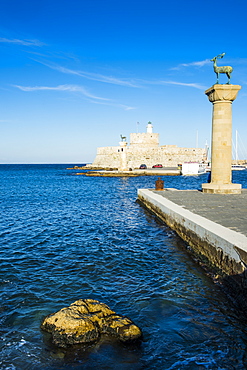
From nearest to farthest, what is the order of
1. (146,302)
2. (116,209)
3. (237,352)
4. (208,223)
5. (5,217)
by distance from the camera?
(237,352) → (146,302) → (208,223) → (5,217) → (116,209)

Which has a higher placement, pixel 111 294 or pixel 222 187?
pixel 222 187

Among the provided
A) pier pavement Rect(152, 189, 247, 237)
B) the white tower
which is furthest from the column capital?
the white tower

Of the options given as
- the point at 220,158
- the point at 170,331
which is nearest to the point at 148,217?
the point at 220,158

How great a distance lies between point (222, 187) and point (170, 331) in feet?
36.6

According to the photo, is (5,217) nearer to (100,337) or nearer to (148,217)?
(148,217)

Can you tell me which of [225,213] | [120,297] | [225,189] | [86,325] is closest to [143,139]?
[225,189]

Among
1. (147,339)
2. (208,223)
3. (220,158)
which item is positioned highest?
(220,158)

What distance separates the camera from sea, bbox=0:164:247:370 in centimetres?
404

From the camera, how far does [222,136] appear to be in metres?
15.0

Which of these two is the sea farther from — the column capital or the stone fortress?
the stone fortress

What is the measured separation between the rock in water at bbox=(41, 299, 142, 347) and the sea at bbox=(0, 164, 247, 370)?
119 mm

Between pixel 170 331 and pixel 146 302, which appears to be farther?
pixel 146 302

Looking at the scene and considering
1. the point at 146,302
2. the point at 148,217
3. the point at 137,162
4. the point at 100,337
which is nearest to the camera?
the point at 100,337

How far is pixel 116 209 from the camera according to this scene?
16.8 meters
